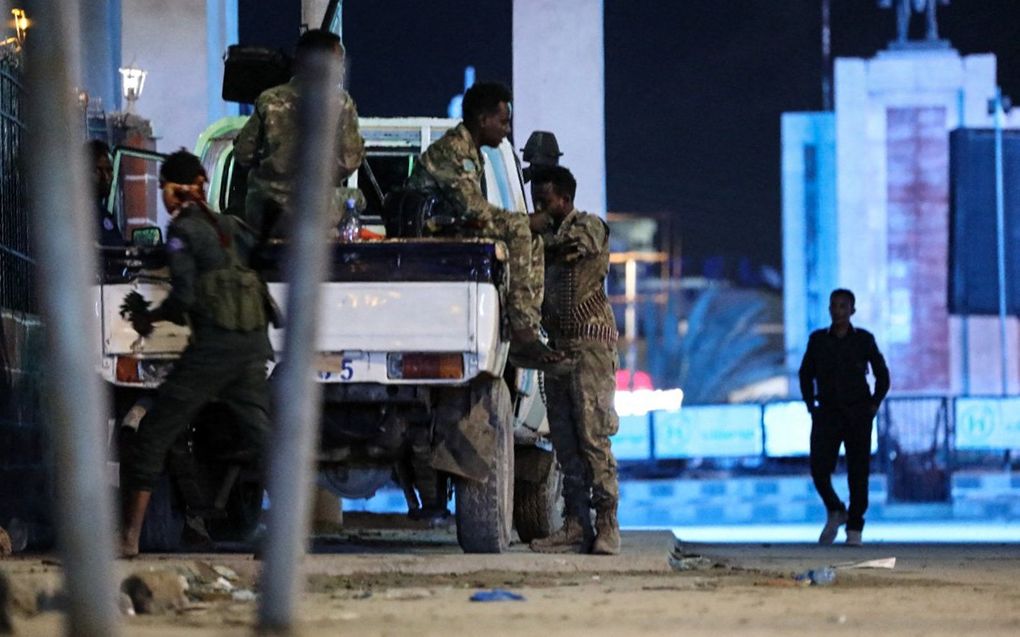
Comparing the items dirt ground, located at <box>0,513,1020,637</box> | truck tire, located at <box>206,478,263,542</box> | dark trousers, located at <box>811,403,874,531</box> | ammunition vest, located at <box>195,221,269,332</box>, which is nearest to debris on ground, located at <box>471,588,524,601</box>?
dirt ground, located at <box>0,513,1020,637</box>

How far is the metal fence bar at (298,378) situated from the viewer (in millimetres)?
4480

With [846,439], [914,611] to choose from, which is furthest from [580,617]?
[846,439]

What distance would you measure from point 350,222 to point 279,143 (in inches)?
21.3

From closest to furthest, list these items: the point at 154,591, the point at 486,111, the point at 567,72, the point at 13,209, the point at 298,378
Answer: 1. the point at 298,378
2. the point at 154,591
3. the point at 486,111
4. the point at 13,209
5. the point at 567,72

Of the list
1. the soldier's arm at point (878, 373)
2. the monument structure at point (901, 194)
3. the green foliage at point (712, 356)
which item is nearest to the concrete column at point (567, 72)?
the soldier's arm at point (878, 373)

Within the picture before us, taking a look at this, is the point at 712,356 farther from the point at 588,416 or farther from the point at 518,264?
the point at 518,264

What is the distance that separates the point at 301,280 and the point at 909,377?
77.0 metres

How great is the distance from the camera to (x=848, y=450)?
46.9 feet

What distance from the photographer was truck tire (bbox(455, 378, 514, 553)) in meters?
9.83

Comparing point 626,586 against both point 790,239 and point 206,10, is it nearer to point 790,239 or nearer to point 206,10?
point 206,10

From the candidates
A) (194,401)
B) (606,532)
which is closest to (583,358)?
(606,532)

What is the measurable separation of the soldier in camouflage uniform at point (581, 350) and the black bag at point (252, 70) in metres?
1.82

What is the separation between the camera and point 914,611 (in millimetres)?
7316

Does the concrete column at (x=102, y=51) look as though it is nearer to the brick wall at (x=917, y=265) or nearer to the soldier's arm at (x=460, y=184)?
the soldier's arm at (x=460, y=184)
